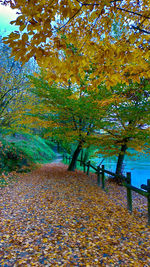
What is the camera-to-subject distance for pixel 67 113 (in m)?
9.12

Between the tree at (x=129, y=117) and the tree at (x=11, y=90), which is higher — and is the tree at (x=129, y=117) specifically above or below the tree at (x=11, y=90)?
below

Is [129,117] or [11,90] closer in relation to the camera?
[129,117]

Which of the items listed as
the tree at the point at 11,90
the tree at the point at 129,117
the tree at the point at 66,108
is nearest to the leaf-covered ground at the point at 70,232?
the tree at the point at 129,117

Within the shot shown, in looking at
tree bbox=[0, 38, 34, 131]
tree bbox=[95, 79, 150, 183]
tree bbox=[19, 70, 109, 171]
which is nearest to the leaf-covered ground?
tree bbox=[95, 79, 150, 183]

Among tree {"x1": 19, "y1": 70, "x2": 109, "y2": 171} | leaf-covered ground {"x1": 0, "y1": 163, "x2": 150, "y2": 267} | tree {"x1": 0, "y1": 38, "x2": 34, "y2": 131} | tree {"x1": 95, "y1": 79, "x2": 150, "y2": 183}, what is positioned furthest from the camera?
tree {"x1": 0, "y1": 38, "x2": 34, "y2": 131}

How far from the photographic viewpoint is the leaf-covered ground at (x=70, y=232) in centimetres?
293

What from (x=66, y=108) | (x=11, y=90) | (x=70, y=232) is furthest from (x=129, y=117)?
(x=11, y=90)

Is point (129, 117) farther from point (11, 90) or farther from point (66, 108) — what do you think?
point (11, 90)

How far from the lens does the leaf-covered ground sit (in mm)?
2930

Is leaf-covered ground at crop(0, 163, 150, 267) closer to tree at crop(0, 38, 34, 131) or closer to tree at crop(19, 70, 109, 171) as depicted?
tree at crop(19, 70, 109, 171)

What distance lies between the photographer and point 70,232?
12.4 ft

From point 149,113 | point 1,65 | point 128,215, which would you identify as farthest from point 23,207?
point 1,65

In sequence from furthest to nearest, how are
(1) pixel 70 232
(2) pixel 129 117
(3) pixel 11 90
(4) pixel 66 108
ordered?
(3) pixel 11 90 < (4) pixel 66 108 < (2) pixel 129 117 < (1) pixel 70 232

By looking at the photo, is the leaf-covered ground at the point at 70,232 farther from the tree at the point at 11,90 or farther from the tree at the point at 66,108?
the tree at the point at 11,90
